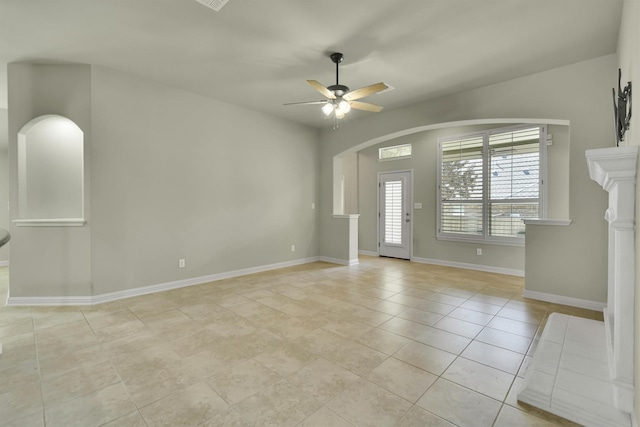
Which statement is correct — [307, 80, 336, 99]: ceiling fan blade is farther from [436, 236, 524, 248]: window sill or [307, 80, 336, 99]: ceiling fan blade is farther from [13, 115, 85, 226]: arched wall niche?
[436, 236, 524, 248]: window sill

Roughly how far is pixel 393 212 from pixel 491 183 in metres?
2.18

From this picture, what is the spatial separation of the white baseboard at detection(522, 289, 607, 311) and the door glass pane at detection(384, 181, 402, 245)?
3.11m

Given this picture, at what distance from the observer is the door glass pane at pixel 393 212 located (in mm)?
6895

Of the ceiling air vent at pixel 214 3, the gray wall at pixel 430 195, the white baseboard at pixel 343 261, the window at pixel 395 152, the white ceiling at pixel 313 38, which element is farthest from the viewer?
the window at pixel 395 152

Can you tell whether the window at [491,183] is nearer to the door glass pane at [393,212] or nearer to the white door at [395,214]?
the white door at [395,214]

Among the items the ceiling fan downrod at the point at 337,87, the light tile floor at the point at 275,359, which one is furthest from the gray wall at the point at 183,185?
the ceiling fan downrod at the point at 337,87

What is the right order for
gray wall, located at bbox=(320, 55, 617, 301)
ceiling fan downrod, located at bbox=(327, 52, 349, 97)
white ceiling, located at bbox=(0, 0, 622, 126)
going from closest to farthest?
white ceiling, located at bbox=(0, 0, 622, 126), ceiling fan downrod, located at bbox=(327, 52, 349, 97), gray wall, located at bbox=(320, 55, 617, 301)

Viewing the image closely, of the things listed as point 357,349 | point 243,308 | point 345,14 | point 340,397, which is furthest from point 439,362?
point 345,14

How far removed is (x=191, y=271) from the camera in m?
4.67

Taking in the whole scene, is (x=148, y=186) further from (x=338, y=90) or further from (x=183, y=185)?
(x=338, y=90)

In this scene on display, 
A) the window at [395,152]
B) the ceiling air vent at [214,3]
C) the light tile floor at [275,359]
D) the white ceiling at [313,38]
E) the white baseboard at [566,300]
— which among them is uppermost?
the white ceiling at [313,38]

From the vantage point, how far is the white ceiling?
8.73 ft

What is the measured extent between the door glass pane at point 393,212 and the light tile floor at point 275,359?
2.85 metres

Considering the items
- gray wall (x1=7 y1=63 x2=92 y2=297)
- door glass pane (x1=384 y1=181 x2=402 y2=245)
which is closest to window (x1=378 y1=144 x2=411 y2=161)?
door glass pane (x1=384 y1=181 x2=402 y2=245)
